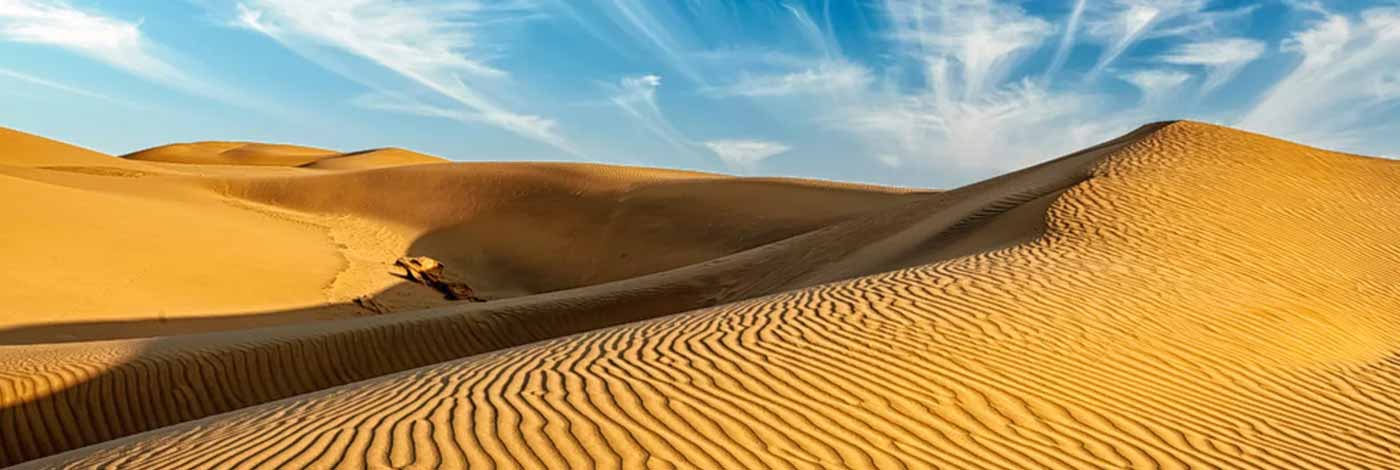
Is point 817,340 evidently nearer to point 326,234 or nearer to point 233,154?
point 326,234

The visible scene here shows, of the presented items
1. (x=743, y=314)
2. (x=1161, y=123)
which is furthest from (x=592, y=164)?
(x=743, y=314)

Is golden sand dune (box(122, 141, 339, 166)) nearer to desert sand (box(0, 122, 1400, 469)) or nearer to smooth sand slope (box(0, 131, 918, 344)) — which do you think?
smooth sand slope (box(0, 131, 918, 344))

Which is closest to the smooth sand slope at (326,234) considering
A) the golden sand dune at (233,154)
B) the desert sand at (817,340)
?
the desert sand at (817,340)

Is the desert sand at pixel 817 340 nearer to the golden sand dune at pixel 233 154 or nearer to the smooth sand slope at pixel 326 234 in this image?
the smooth sand slope at pixel 326 234

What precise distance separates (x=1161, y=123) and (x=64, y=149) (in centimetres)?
5586

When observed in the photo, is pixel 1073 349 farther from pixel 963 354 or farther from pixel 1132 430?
pixel 1132 430

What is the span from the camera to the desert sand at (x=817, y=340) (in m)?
5.05

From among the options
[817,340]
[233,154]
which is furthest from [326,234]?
[233,154]

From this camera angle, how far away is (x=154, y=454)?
5.03 m

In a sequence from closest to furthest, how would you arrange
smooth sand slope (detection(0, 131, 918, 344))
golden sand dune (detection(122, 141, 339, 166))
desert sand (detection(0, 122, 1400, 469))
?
desert sand (detection(0, 122, 1400, 469)), smooth sand slope (detection(0, 131, 918, 344)), golden sand dune (detection(122, 141, 339, 166))

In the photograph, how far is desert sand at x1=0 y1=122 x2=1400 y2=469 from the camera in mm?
5055

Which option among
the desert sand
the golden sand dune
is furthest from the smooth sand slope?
the golden sand dune

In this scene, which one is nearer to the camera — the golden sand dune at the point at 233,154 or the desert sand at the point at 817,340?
the desert sand at the point at 817,340

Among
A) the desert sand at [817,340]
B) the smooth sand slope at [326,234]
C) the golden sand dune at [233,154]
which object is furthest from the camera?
the golden sand dune at [233,154]
